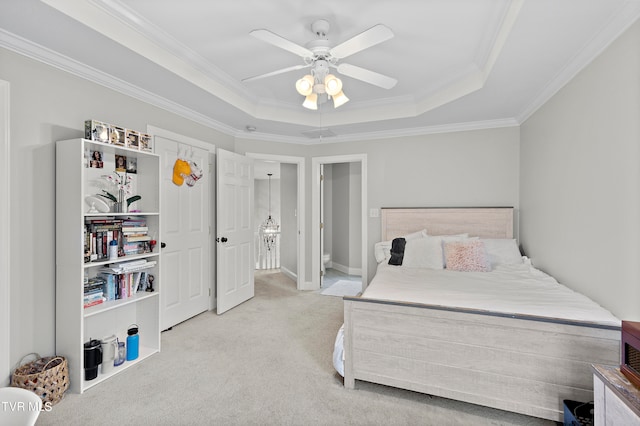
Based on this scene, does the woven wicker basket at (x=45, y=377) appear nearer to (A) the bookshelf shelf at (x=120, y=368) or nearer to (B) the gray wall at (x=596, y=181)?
(A) the bookshelf shelf at (x=120, y=368)

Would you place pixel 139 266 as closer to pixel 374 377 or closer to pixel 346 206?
pixel 374 377

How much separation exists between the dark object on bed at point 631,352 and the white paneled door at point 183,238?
3279mm

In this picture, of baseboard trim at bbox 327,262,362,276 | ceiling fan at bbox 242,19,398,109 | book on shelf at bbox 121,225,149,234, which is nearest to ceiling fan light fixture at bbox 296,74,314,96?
ceiling fan at bbox 242,19,398,109

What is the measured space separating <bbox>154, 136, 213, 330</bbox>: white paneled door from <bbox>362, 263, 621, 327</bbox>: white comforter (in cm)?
204

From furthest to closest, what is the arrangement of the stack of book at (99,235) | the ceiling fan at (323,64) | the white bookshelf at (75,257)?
1. the stack of book at (99,235)
2. the white bookshelf at (75,257)
3. the ceiling fan at (323,64)

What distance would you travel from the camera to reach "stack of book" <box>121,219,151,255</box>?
2504mm

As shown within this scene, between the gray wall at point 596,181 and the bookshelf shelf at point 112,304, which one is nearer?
the gray wall at point 596,181

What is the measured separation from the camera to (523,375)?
173 cm

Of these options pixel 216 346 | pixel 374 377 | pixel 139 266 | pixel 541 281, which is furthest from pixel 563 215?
pixel 139 266

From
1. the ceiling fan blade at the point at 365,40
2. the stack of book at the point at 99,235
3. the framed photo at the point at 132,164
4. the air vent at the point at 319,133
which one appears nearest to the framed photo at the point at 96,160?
the framed photo at the point at 132,164

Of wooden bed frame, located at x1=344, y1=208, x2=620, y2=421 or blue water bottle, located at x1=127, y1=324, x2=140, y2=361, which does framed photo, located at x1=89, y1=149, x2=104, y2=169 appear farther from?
wooden bed frame, located at x1=344, y1=208, x2=620, y2=421

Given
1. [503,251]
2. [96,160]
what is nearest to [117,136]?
[96,160]

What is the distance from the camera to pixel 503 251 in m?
3.26

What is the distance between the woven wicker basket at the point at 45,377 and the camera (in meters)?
→ 1.87
